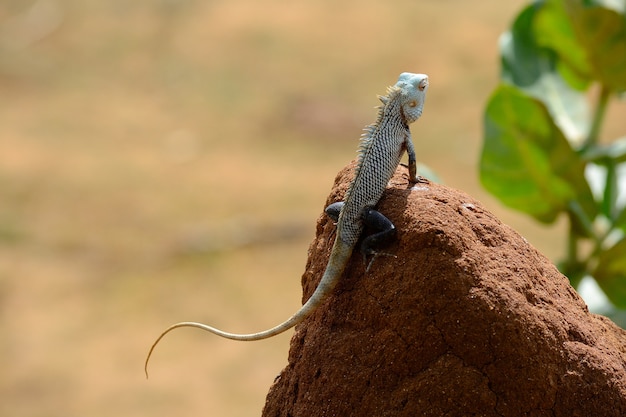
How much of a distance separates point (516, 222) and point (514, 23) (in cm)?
761

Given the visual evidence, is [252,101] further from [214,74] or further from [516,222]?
[516,222]

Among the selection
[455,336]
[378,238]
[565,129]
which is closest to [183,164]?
[565,129]

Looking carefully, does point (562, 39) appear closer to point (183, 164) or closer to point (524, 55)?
point (524, 55)

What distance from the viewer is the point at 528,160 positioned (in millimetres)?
5902

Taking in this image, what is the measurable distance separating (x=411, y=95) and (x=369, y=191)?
835 mm

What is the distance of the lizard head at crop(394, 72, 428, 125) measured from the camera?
4586mm

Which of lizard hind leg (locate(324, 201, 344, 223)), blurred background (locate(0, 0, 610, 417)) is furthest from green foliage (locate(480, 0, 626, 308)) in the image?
blurred background (locate(0, 0, 610, 417))

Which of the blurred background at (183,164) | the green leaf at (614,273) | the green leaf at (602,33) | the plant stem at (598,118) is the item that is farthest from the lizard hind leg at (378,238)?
the blurred background at (183,164)

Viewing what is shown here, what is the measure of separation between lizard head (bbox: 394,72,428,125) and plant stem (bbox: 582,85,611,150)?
7.96 ft

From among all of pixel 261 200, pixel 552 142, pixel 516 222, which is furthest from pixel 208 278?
pixel 552 142

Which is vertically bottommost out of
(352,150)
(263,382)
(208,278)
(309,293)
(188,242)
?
(309,293)

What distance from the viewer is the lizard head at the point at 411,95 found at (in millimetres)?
4586

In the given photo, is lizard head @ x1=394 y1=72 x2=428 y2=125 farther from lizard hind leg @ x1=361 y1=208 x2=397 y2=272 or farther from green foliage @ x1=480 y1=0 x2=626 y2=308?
green foliage @ x1=480 y1=0 x2=626 y2=308

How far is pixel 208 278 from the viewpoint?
1302cm
